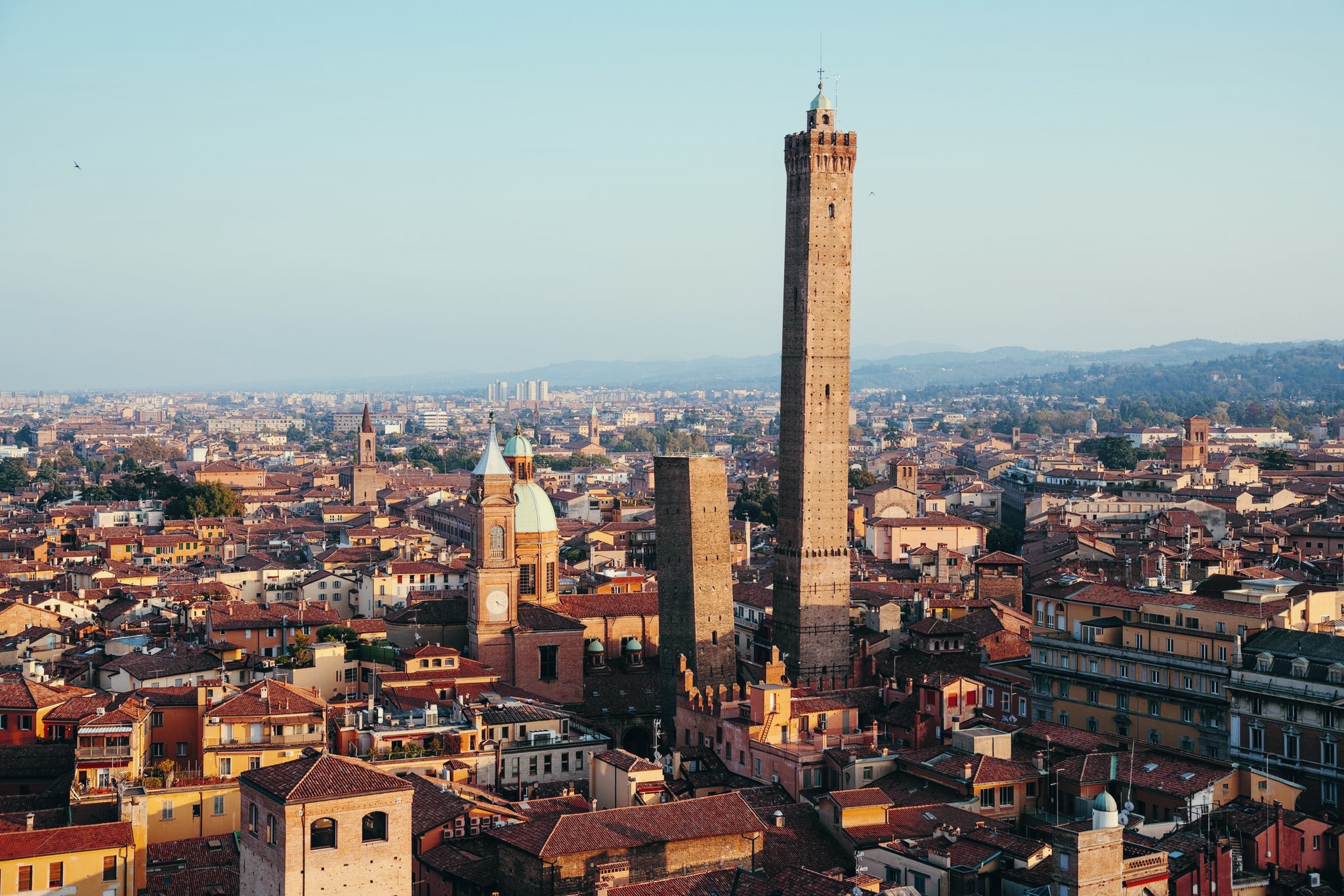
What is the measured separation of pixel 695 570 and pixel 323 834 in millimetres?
20452

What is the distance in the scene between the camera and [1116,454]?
119375mm

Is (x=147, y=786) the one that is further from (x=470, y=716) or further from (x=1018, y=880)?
(x=1018, y=880)

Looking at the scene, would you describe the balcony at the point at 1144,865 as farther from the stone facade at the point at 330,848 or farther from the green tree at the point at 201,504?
the green tree at the point at 201,504

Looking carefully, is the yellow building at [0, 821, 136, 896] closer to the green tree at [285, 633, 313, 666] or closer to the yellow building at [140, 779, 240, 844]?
the yellow building at [140, 779, 240, 844]

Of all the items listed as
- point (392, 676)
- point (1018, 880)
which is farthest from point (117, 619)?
point (1018, 880)

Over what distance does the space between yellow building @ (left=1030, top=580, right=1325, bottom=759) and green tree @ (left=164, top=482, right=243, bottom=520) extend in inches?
2304

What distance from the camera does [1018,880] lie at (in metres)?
25.0

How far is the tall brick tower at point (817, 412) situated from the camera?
144 ft

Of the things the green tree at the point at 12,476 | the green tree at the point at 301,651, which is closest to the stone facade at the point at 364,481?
the green tree at the point at 12,476

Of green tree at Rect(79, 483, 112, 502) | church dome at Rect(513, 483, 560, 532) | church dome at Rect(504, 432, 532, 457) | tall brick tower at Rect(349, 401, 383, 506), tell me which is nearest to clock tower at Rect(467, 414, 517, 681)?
church dome at Rect(513, 483, 560, 532)

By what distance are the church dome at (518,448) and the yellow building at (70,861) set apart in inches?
885

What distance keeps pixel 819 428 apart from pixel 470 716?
14195 millimetres

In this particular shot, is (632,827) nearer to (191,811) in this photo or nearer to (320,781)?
(320,781)

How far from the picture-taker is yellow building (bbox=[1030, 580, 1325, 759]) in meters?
32.6
